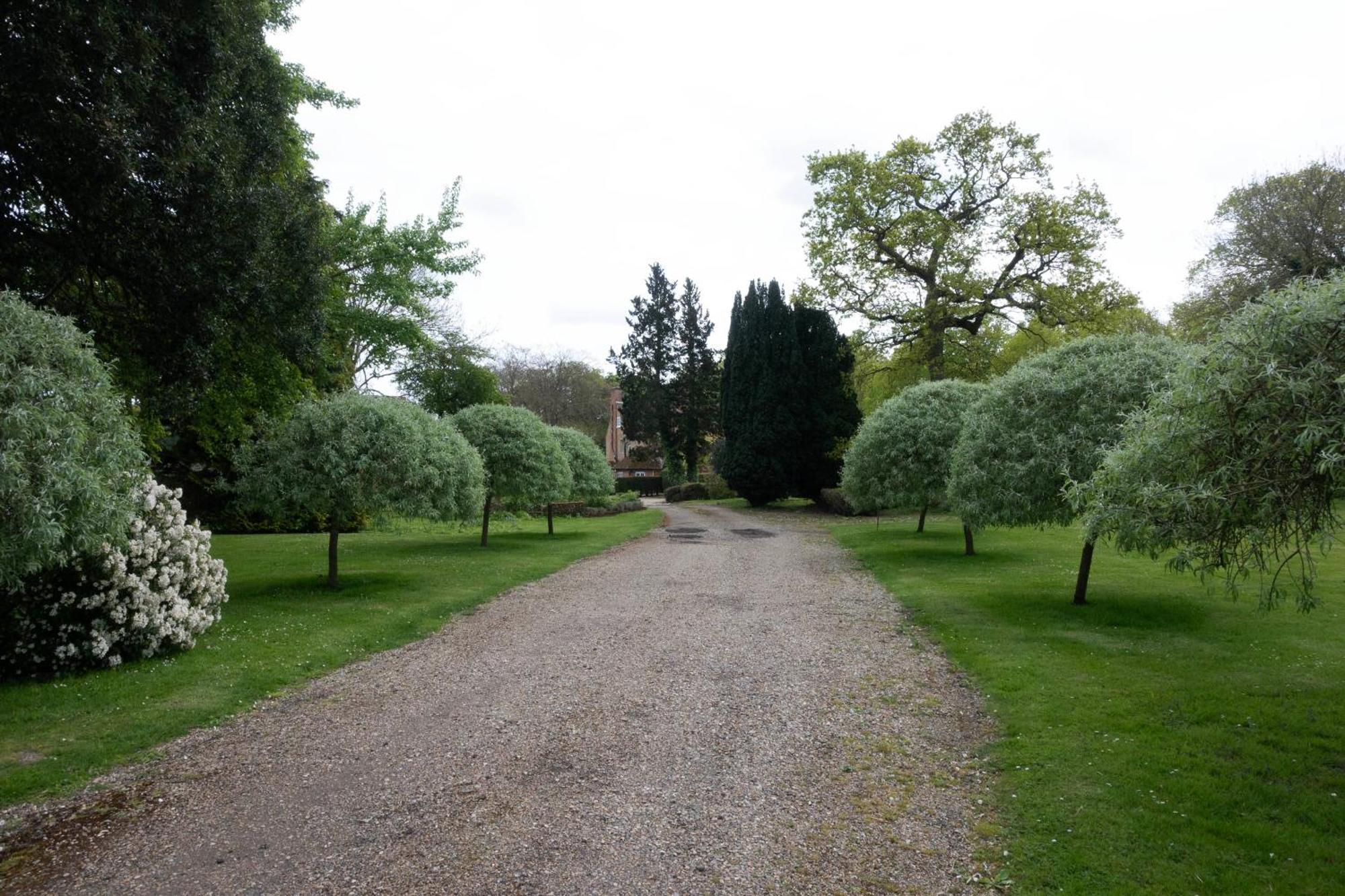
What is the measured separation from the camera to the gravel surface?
4.59 metres

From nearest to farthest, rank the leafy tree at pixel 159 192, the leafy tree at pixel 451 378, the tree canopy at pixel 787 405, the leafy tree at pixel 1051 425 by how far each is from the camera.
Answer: the leafy tree at pixel 159 192 → the leafy tree at pixel 1051 425 → the tree canopy at pixel 787 405 → the leafy tree at pixel 451 378

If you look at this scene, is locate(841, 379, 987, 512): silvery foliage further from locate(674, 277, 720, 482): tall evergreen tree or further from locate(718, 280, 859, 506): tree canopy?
locate(674, 277, 720, 482): tall evergreen tree

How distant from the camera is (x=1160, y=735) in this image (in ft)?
22.3

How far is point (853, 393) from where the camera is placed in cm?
3838

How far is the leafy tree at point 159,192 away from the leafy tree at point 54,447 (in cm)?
237

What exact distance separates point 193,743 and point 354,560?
13169 millimetres

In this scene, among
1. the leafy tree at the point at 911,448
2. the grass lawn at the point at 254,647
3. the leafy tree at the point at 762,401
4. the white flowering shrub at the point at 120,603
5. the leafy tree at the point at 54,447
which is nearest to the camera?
the leafy tree at the point at 54,447

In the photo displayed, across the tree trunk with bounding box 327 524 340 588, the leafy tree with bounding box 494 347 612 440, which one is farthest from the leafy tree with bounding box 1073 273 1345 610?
the leafy tree with bounding box 494 347 612 440

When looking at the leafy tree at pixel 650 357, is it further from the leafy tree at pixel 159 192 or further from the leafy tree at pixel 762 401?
the leafy tree at pixel 159 192

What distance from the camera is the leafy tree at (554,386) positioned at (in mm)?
68438

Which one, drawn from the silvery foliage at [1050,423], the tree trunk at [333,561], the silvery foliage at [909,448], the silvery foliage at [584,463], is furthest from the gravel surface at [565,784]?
the silvery foliage at [584,463]

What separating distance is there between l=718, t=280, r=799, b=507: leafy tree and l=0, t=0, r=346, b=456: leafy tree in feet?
90.1

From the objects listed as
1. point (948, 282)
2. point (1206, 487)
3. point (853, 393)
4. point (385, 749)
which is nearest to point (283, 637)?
point (385, 749)

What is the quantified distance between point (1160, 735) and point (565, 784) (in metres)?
5.40
